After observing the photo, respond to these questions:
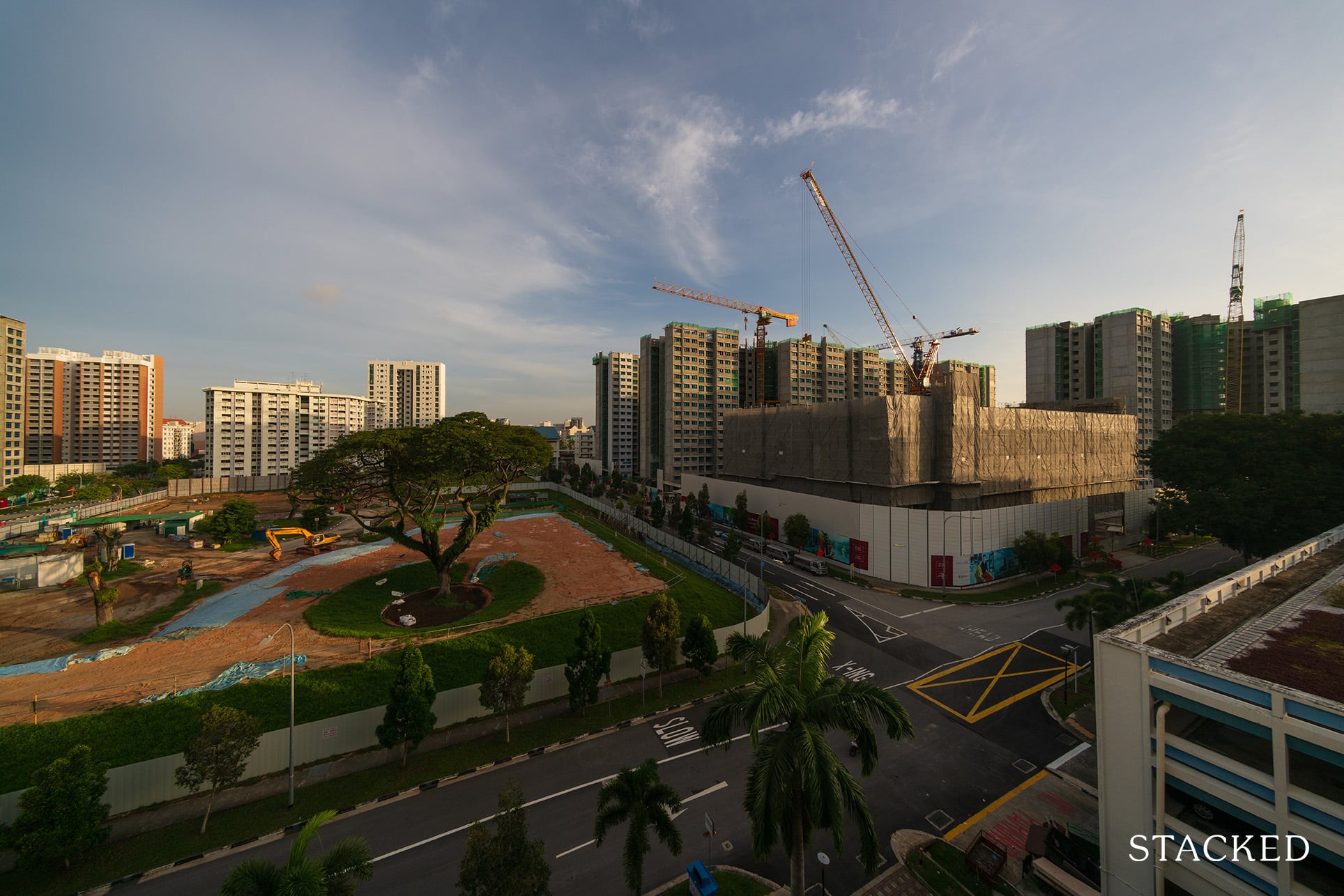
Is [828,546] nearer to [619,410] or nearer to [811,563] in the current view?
[811,563]

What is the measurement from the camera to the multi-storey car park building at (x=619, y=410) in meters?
123

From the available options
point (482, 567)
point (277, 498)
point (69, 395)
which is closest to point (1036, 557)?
point (482, 567)

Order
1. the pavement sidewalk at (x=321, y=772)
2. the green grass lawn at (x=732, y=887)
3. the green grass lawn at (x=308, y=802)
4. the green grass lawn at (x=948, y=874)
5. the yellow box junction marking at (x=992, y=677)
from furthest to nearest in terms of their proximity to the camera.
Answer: the yellow box junction marking at (x=992, y=677)
the pavement sidewalk at (x=321, y=772)
the green grass lawn at (x=308, y=802)
the green grass lawn at (x=948, y=874)
the green grass lawn at (x=732, y=887)

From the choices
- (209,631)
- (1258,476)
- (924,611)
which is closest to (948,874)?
(924,611)

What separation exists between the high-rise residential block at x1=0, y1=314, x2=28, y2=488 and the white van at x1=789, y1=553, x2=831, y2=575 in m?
121

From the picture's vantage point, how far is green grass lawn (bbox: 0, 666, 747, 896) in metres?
13.7

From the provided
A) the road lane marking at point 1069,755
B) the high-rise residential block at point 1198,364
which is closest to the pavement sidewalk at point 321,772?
the road lane marking at point 1069,755

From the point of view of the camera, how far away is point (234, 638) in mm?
25578

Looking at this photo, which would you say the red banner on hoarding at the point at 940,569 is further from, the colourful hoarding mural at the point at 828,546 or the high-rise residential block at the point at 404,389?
the high-rise residential block at the point at 404,389

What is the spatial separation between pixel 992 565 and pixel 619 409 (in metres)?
96.0

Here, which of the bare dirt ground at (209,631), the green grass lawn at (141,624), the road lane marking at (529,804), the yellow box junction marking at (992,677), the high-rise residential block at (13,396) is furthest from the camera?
the high-rise residential block at (13,396)

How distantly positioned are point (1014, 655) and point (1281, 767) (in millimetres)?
20451

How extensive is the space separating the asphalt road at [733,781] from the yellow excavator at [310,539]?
40.2m

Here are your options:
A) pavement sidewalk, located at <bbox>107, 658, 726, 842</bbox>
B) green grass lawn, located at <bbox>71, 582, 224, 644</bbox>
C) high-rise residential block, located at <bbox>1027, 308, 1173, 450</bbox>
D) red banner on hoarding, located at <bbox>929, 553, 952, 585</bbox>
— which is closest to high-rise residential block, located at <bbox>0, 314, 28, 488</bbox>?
green grass lawn, located at <bbox>71, 582, 224, 644</bbox>
